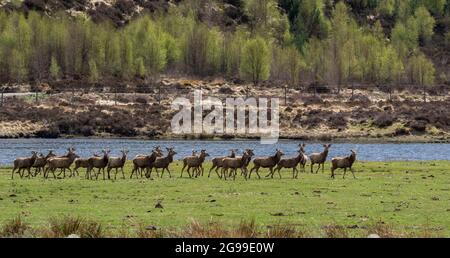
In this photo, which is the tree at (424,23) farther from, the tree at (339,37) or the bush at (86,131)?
the bush at (86,131)

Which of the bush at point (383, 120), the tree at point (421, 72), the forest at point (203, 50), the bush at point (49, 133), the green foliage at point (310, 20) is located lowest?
the bush at point (49, 133)

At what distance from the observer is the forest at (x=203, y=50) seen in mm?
119500

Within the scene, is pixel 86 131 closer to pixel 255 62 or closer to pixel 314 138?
pixel 314 138

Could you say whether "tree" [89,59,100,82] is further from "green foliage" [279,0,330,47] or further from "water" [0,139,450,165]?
"green foliage" [279,0,330,47]

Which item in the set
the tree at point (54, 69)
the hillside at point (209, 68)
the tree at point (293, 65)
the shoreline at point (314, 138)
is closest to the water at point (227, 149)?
the shoreline at point (314, 138)

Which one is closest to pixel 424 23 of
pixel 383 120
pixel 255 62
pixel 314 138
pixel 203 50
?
pixel 203 50

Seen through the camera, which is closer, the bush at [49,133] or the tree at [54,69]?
the bush at [49,133]

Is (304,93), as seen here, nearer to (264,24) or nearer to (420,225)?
(264,24)

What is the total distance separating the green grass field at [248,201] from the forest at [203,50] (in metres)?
79.9

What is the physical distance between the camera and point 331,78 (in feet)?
424

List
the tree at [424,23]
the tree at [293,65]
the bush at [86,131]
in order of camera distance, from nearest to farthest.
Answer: the bush at [86,131], the tree at [293,65], the tree at [424,23]

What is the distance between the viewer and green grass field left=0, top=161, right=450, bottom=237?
23.9 m

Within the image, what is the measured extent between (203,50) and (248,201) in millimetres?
102978

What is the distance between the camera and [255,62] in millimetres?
122250
